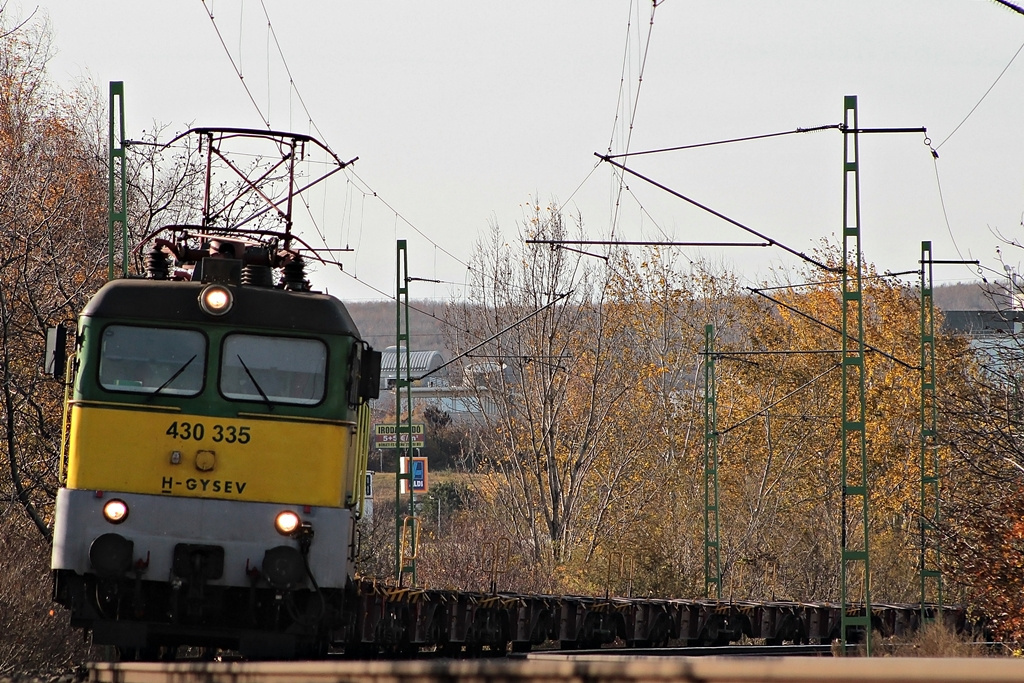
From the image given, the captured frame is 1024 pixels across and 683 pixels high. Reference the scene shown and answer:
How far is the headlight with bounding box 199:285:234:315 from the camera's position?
32.9 ft

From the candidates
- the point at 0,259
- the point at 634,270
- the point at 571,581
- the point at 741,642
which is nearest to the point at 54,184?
the point at 0,259

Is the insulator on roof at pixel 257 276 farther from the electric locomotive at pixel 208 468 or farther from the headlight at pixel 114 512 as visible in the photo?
the headlight at pixel 114 512

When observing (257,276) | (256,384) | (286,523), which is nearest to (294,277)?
(257,276)

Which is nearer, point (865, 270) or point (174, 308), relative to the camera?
point (174, 308)

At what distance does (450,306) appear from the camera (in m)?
38.3

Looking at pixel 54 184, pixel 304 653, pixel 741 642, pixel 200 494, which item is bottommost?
pixel 741 642

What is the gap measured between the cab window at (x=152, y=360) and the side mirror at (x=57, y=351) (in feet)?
1.14

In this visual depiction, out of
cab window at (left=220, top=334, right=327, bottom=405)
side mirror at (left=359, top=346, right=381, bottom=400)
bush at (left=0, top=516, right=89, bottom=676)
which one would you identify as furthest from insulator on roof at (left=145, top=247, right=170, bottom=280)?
bush at (left=0, top=516, right=89, bottom=676)

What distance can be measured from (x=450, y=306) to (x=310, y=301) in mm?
28189

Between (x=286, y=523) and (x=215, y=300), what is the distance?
175 centimetres

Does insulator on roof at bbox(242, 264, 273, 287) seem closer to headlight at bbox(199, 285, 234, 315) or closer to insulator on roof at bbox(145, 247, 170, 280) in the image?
headlight at bbox(199, 285, 234, 315)

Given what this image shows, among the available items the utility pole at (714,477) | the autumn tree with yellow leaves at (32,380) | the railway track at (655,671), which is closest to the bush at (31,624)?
the autumn tree with yellow leaves at (32,380)

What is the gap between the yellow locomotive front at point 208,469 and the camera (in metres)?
9.62

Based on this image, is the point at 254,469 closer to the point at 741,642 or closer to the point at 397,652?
the point at 397,652
